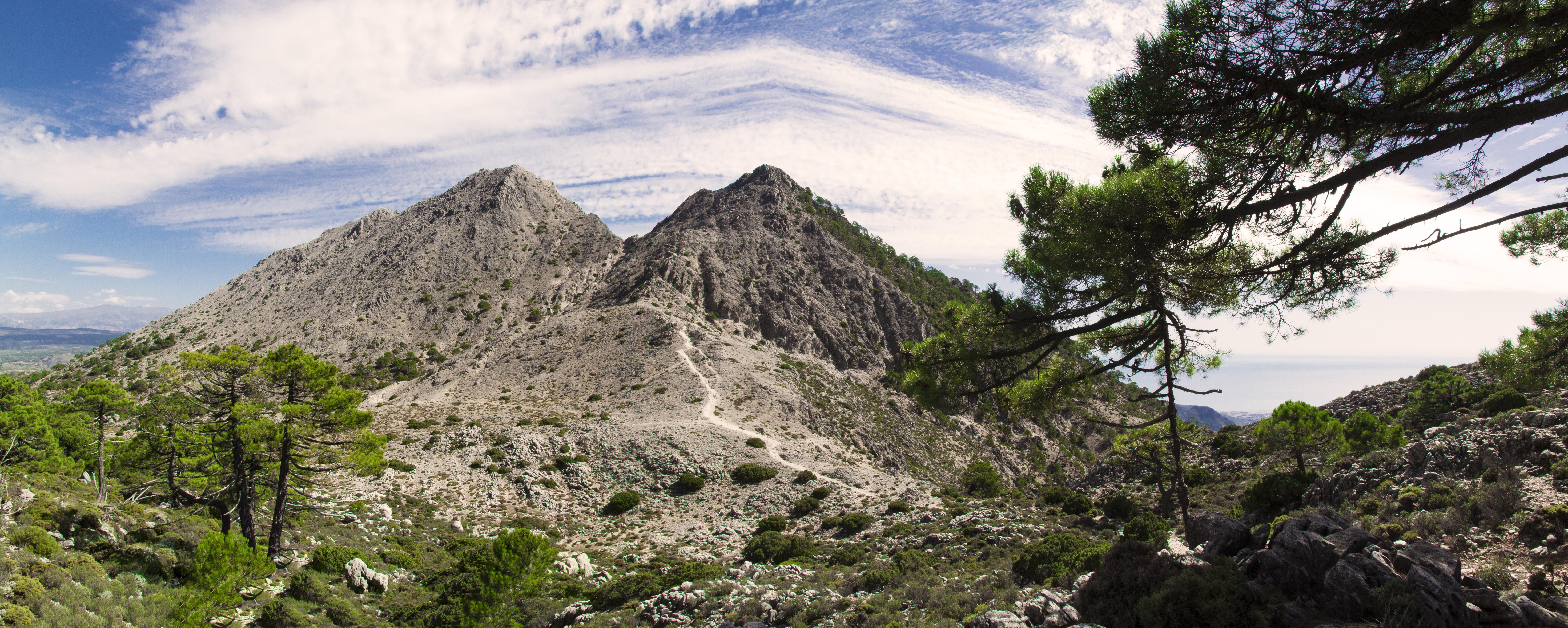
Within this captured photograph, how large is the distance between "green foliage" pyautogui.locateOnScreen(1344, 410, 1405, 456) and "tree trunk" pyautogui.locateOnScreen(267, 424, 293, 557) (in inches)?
1549

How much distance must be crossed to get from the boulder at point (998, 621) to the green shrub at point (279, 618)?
16391mm

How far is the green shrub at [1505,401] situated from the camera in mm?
24734

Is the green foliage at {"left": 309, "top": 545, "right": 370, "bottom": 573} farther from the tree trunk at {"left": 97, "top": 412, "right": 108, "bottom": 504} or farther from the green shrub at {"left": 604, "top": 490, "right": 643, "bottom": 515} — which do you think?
the green shrub at {"left": 604, "top": 490, "right": 643, "bottom": 515}

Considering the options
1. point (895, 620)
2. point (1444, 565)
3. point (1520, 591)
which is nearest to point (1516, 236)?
point (1520, 591)

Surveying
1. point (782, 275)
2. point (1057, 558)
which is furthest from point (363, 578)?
point (782, 275)

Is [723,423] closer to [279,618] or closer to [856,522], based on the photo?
[856,522]

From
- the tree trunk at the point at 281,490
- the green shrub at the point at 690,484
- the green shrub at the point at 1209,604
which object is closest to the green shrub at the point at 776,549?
the green shrub at the point at 690,484

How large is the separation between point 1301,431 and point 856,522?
18.9m

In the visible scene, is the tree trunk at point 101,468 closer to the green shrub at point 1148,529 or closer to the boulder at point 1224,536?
the boulder at point 1224,536

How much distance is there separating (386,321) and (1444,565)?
86200 mm

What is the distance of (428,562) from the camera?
21.0 metres

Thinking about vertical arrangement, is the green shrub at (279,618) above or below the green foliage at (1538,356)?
below

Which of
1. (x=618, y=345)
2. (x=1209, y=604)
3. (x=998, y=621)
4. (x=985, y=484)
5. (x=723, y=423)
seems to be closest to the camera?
(x=1209, y=604)

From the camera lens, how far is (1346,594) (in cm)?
673
